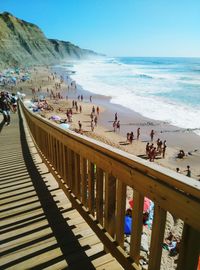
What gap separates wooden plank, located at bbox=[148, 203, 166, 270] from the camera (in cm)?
188

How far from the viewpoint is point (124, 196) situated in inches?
93.3

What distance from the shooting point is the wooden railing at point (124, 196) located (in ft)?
5.40

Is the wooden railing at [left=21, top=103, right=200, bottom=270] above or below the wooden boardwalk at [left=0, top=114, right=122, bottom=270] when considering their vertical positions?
above

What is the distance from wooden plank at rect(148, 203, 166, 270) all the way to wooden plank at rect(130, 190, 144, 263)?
216mm

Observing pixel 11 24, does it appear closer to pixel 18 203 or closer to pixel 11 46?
pixel 11 46

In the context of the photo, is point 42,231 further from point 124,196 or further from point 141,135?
point 141,135

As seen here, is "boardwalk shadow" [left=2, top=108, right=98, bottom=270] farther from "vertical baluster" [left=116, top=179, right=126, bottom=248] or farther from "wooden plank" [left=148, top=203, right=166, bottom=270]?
"wooden plank" [left=148, top=203, right=166, bottom=270]

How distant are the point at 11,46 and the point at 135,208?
124 metres

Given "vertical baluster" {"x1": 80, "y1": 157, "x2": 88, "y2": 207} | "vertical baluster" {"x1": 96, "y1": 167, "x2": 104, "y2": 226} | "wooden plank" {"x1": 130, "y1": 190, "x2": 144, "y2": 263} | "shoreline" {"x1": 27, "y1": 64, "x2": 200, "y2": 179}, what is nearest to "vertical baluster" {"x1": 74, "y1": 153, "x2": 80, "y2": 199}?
"vertical baluster" {"x1": 80, "y1": 157, "x2": 88, "y2": 207}

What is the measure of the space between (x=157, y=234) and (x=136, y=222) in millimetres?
301

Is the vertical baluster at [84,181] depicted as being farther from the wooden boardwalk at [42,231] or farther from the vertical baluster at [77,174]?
the wooden boardwalk at [42,231]

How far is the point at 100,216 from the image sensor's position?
299 cm

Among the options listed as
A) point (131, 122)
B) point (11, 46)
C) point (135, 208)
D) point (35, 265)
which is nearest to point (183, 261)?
point (135, 208)

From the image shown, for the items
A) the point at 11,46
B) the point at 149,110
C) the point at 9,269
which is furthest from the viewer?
the point at 11,46
